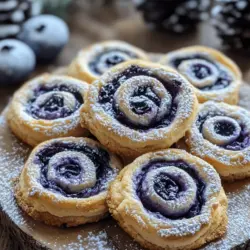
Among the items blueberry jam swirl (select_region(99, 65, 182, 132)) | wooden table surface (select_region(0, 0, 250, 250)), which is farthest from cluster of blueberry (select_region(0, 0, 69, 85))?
blueberry jam swirl (select_region(99, 65, 182, 132))

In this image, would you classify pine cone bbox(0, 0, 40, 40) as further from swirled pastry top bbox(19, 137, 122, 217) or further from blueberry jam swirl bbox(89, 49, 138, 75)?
swirled pastry top bbox(19, 137, 122, 217)

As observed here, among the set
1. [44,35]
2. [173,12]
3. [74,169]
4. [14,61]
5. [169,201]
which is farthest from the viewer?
[173,12]

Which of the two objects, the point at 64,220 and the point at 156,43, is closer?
the point at 64,220

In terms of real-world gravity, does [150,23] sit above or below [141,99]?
below

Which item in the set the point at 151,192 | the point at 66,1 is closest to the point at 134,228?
the point at 151,192

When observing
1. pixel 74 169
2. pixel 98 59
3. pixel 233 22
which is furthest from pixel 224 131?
pixel 233 22

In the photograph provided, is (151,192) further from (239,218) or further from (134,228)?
(239,218)

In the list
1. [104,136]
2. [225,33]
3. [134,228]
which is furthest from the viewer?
[225,33]

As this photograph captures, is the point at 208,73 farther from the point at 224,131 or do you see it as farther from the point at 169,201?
the point at 169,201
